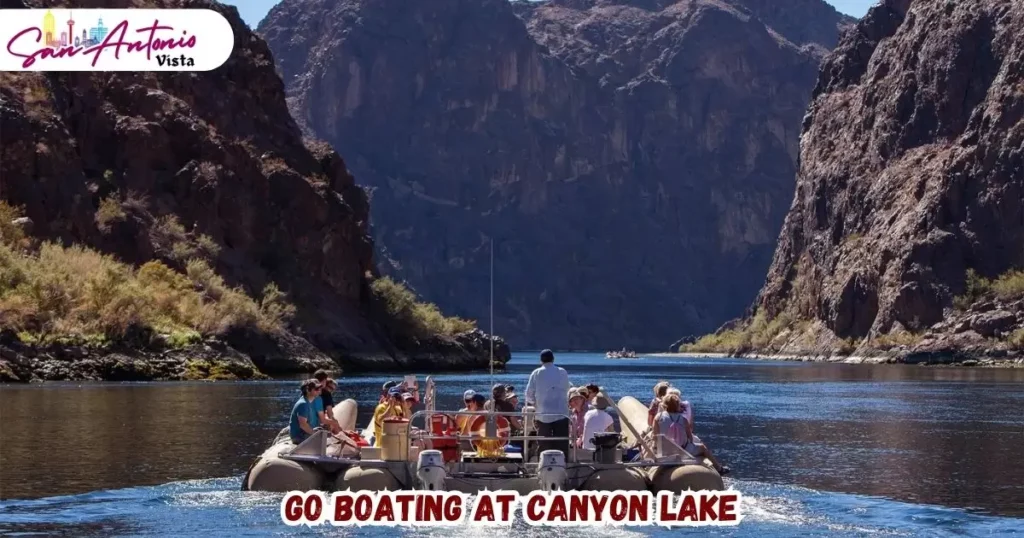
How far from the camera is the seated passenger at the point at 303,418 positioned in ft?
123

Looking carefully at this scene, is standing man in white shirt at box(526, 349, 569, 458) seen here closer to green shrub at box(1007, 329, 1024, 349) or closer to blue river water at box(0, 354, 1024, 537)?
blue river water at box(0, 354, 1024, 537)

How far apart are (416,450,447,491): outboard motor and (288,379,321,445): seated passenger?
155 inches

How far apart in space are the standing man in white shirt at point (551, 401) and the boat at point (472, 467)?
0.26 metres

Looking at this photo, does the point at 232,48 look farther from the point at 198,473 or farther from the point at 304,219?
the point at 198,473

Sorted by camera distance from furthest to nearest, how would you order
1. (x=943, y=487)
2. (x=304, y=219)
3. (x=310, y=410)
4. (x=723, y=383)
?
(x=304, y=219), (x=723, y=383), (x=943, y=487), (x=310, y=410)

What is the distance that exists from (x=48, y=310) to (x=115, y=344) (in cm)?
559

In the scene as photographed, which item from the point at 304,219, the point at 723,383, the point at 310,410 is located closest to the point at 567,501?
the point at 310,410

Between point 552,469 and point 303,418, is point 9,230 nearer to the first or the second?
point 303,418

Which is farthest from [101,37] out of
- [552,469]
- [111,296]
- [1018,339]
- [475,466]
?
[1018,339]

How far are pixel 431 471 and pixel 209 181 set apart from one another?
428 ft

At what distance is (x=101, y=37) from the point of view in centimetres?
12888

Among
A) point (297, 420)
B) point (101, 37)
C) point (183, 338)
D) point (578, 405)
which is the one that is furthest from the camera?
point (101, 37)

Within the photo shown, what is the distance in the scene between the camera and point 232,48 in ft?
584

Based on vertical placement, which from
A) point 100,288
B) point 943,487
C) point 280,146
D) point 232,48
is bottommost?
point 943,487
